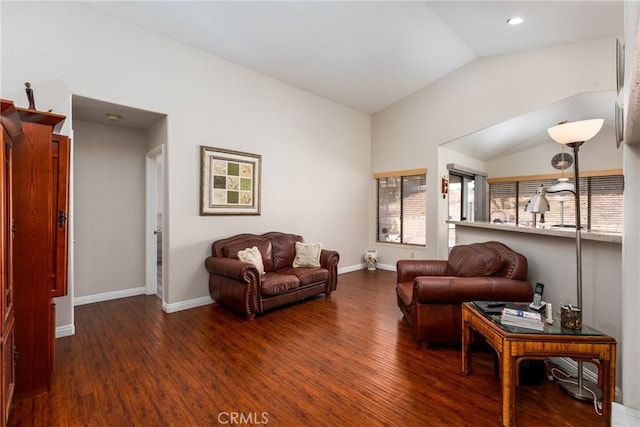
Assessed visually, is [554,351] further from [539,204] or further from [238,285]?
[238,285]

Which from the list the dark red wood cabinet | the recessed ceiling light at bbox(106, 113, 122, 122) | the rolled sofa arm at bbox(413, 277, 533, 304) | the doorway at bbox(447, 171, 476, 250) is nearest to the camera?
the dark red wood cabinet

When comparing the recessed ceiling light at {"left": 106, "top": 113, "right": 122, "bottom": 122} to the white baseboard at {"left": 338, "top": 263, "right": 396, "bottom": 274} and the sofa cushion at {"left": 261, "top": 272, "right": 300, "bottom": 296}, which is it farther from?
the white baseboard at {"left": 338, "top": 263, "right": 396, "bottom": 274}

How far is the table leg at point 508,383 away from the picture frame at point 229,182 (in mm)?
3508

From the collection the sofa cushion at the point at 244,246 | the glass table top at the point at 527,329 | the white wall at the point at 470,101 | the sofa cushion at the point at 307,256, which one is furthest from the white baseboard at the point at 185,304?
the white wall at the point at 470,101

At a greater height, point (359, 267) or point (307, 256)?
point (307, 256)

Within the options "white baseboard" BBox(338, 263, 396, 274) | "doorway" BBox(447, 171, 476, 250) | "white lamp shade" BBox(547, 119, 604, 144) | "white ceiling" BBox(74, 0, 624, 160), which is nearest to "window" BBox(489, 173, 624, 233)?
"doorway" BBox(447, 171, 476, 250)

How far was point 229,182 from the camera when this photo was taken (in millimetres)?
4098

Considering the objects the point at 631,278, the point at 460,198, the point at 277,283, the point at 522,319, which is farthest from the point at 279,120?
the point at 631,278

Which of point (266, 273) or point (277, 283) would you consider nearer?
point (277, 283)

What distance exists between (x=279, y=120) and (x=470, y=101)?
3.26m

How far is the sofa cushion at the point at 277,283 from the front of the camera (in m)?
3.38

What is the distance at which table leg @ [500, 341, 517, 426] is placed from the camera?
5.41ft

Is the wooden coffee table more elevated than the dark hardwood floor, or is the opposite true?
the wooden coffee table

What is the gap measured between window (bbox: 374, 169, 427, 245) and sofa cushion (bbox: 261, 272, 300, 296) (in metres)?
3.07
